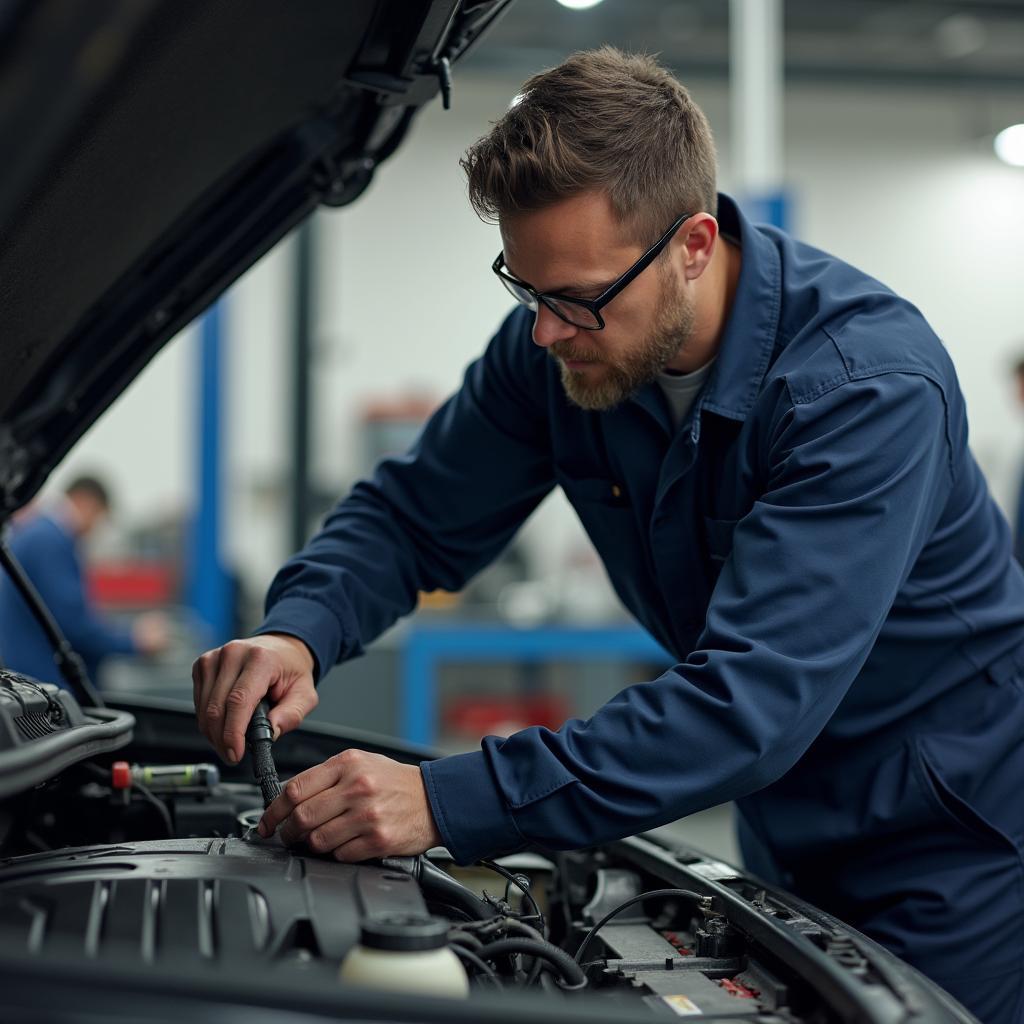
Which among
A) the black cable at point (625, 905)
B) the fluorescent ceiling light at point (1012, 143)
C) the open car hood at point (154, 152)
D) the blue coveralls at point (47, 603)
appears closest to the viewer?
the open car hood at point (154, 152)

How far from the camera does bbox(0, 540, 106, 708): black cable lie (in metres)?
1.56

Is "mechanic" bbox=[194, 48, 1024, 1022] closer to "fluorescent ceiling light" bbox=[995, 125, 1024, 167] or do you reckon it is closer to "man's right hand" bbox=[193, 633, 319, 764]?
"man's right hand" bbox=[193, 633, 319, 764]

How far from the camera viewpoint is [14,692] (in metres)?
1.17

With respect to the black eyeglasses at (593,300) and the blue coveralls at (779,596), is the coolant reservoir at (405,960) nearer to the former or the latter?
the blue coveralls at (779,596)

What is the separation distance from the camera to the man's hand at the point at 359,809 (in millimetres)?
1090

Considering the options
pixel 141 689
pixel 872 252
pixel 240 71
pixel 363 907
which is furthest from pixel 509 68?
pixel 363 907

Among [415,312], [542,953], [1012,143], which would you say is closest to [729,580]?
[542,953]

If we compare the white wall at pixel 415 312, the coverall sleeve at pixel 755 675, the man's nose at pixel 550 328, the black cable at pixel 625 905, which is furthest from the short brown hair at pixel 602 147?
the white wall at pixel 415 312

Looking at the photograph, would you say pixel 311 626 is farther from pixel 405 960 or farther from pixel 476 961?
pixel 405 960

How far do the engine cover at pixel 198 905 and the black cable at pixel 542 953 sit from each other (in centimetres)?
7

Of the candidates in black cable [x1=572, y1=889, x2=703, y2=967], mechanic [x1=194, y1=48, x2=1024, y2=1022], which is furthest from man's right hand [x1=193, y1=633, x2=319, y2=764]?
black cable [x1=572, y1=889, x2=703, y2=967]

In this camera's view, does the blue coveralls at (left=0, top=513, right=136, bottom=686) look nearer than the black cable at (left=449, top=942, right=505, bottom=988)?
No

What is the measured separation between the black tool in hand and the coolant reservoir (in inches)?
15.4

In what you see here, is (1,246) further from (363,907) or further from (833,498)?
(833,498)
